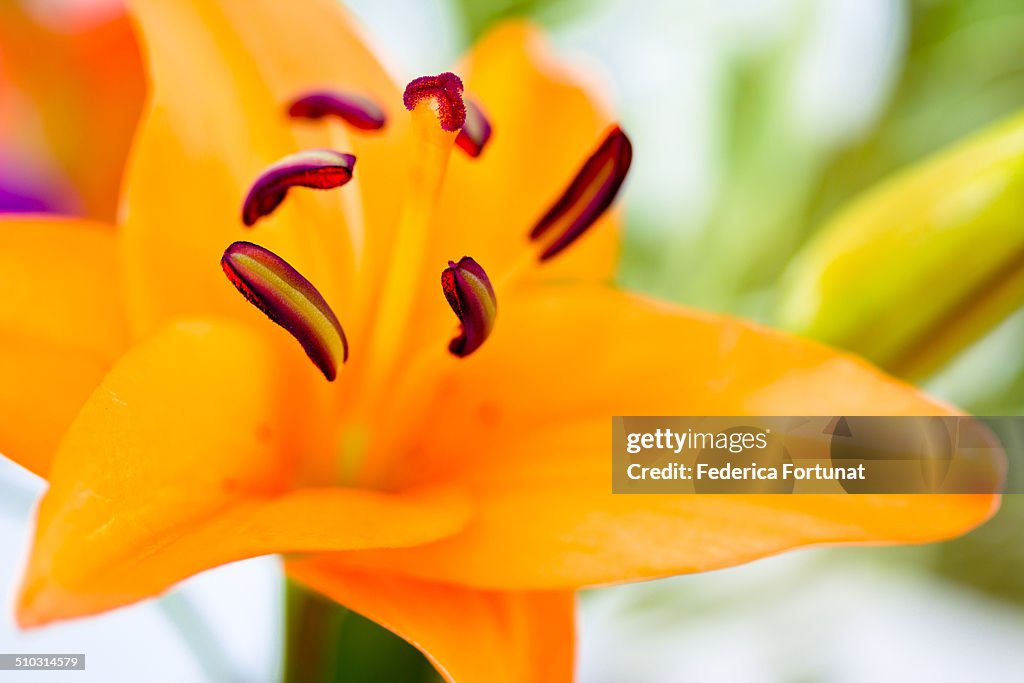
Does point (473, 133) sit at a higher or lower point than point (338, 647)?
higher

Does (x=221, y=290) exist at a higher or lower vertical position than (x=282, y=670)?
higher

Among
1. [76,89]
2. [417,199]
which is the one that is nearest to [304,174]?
[417,199]

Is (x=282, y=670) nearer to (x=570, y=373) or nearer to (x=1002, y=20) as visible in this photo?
(x=570, y=373)

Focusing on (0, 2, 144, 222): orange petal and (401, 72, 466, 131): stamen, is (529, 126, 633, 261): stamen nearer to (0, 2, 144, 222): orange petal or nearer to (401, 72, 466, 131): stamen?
(401, 72, 466, 131): stamen

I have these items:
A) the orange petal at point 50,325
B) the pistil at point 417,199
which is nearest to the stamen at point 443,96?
the pistil at point 417,199

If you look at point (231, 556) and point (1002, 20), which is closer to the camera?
point (231, 556)

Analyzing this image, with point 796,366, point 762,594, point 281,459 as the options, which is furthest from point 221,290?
point 762,594

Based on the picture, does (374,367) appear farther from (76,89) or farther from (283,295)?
(76,89)
